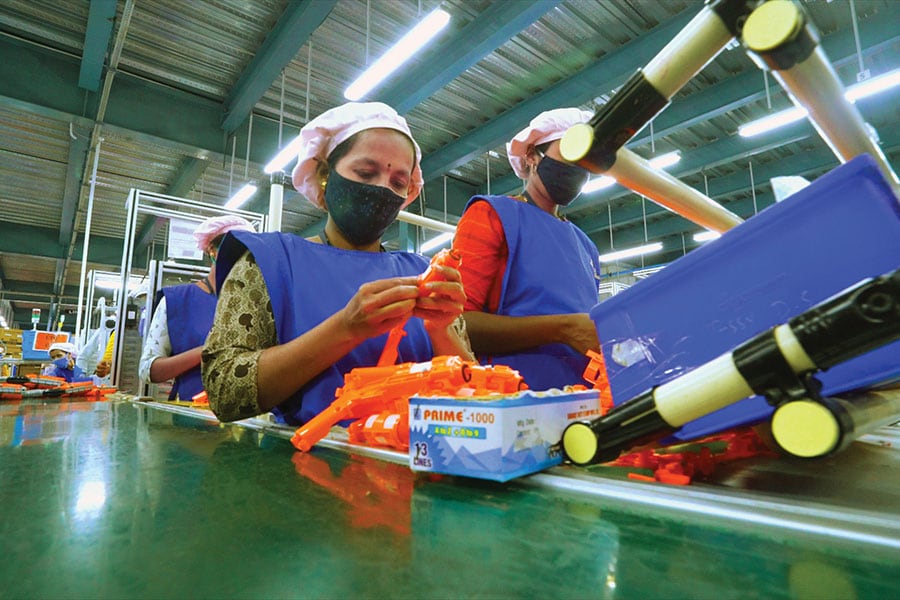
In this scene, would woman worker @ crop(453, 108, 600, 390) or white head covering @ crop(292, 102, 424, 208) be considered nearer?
white head covering @ crop(292, 102, 424, 208)

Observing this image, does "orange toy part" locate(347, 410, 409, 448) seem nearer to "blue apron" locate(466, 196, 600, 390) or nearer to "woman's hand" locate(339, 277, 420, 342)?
"woman's hand" locate(339, 277, 420, 342)

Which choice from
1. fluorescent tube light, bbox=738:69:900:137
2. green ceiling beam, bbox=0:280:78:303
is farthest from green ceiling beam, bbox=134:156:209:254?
green ceiling beam, bbox=0:280:78:303

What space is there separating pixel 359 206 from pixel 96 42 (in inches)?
164

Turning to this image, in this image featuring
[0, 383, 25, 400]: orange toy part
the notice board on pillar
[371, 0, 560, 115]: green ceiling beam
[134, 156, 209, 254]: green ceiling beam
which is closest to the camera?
[0, 383, 25, 400]: orange toy part

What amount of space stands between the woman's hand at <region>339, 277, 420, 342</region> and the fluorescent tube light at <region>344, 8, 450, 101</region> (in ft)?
8.77

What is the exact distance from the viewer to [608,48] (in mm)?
4363

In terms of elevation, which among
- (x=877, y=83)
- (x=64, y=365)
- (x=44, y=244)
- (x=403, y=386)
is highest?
Answer: (x=44, y=244)

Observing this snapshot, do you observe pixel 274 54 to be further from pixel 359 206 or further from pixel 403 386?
pixel 403 386

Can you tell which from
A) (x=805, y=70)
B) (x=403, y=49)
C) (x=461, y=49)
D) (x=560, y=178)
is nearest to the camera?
(x=805, y=70)

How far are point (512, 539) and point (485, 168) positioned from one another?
692 centimetres

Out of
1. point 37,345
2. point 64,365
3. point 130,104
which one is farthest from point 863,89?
point 37,345

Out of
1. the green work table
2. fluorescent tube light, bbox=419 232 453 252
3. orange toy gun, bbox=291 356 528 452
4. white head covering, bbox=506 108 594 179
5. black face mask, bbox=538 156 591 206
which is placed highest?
fluorescent tube light, bbox=419 232 453 252

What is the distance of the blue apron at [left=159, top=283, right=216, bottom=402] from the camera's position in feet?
7.63

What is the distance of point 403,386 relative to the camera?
70 centimetres
